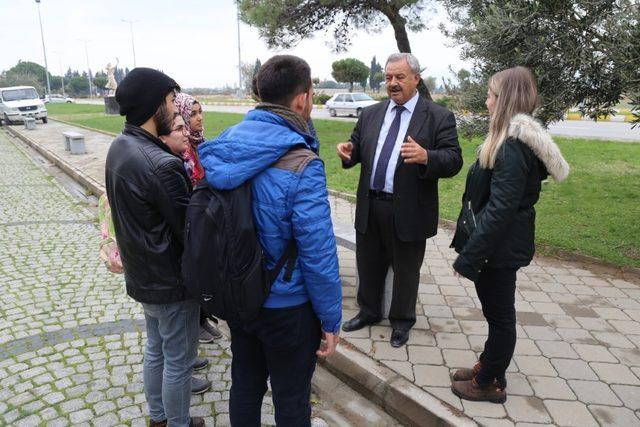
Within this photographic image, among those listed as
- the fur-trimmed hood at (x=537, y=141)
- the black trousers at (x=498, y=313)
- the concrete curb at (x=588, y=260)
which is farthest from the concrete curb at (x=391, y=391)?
the concrete curb at (x=588, y=260)

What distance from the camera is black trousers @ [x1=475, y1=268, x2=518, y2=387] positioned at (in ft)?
8.14

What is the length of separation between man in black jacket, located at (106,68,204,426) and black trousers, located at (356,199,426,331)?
4.78 feet

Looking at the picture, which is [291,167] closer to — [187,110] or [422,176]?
[422,176]

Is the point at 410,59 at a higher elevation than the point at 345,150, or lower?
higher

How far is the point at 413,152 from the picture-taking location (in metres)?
2.79

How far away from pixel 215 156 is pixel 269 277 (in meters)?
0.51

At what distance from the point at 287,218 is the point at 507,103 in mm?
1332

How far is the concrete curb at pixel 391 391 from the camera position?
8.83 feet

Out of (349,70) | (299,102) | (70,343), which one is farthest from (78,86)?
(299,102)

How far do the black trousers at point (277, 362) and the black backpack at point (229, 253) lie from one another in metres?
0.13

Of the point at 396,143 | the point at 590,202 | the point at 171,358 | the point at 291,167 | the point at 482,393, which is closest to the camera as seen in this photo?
the point at 291,167

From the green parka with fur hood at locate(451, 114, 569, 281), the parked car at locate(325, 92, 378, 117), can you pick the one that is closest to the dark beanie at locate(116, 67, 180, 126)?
the green parka with fur hood at locate(451, 114, 569, 281)

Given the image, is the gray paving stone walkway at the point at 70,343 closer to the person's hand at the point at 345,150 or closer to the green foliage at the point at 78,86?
the person's hand at the point at 345,150

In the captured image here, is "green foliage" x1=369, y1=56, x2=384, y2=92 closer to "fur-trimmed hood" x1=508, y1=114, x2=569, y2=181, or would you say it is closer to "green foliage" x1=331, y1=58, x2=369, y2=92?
"green foliage" x1=331, y1=58, x2=369, y2=92
